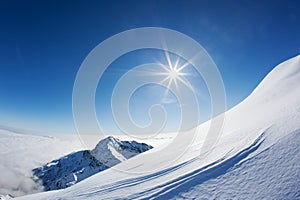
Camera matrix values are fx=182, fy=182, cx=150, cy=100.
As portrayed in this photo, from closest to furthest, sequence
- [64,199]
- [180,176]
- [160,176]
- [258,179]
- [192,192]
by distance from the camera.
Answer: [258,179] → [192,192] → [180,176] → [160,176] → [64,199]

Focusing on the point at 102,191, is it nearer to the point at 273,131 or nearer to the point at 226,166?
the point at 226,166

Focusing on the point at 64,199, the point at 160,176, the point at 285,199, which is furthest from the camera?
the point at 64,199

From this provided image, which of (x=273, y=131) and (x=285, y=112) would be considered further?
(x=285, y=112)

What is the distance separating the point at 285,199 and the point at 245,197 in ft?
2.26

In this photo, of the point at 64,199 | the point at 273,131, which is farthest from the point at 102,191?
the point at 273,131

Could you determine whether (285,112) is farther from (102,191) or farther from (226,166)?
(102,191)

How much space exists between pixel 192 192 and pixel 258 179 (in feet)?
4.98

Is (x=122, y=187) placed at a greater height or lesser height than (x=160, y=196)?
greater

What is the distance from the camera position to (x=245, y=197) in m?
3.78

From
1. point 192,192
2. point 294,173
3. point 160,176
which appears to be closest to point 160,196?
point 192,192

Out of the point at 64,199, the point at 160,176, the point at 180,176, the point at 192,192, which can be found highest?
the point at 64,199

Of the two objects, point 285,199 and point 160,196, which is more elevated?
point 160,196

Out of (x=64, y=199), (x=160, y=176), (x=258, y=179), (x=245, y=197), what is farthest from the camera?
(x=64, y=199)

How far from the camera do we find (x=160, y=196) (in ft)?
15.3
